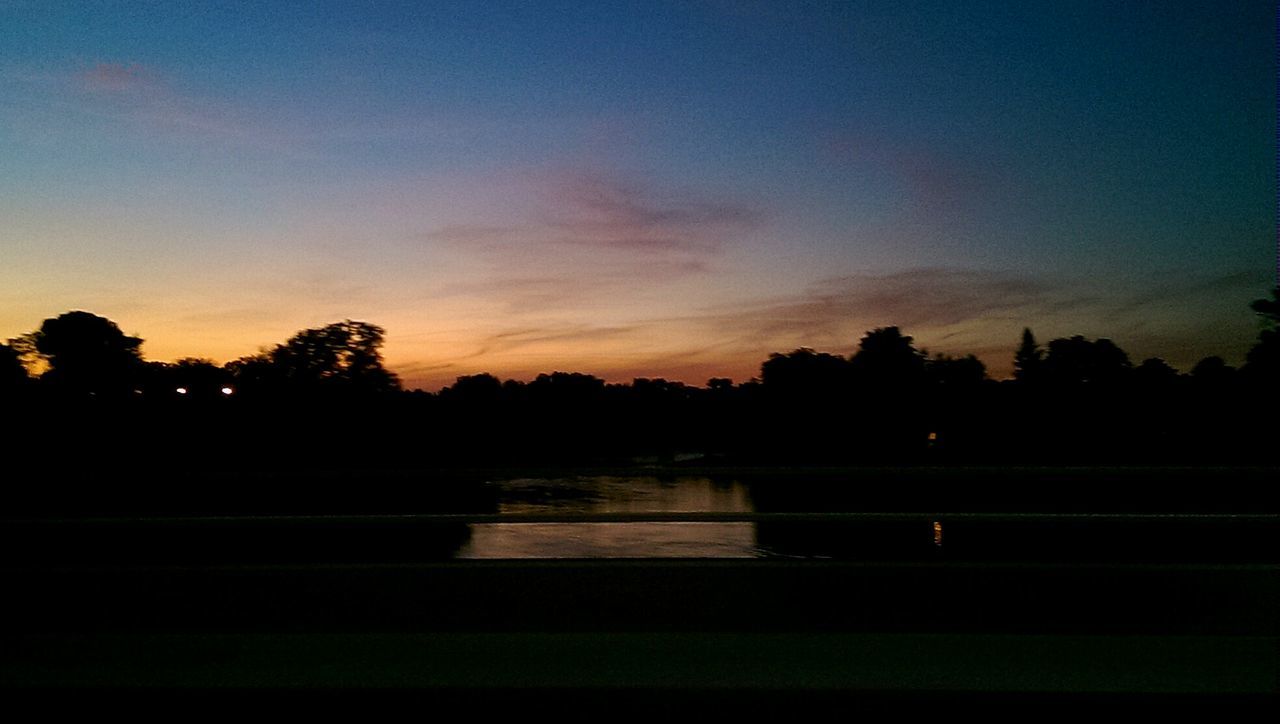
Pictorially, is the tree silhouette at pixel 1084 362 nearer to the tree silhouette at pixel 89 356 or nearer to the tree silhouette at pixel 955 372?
the tree silhouette at pixel 955 372

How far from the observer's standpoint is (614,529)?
4605mm

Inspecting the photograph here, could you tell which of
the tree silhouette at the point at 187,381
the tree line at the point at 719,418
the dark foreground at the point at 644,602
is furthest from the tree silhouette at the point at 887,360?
the tree silhouette at the point at 187,381

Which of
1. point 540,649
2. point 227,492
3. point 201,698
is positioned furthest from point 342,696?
point 227,492

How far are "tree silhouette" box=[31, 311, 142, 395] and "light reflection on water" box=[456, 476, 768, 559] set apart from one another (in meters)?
3.09

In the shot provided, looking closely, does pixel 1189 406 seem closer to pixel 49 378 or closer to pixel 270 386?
pixel 270 386

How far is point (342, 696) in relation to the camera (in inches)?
148

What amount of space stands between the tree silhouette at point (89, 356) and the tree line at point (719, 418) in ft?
3.55

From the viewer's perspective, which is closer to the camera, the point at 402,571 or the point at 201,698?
the point at 201,698

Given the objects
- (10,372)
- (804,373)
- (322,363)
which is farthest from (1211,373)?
(10,372)

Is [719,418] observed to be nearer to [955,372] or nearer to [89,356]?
[955,372]

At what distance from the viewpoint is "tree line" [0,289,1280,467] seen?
202 inches

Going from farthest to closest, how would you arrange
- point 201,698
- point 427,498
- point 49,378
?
1. point 49,378
2. point 427,498
3. point 201,698

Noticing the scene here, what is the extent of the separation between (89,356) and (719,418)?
8.22 metres

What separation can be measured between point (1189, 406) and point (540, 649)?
156 inches
